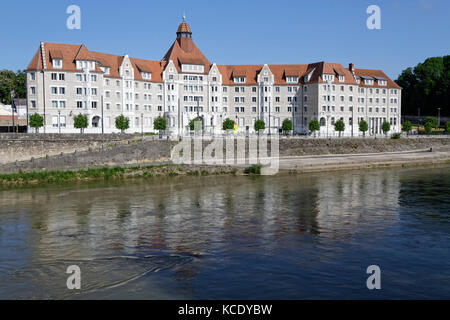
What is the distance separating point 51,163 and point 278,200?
31.6 m

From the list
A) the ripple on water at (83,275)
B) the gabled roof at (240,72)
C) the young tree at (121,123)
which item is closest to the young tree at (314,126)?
the gabled roof at (240,72)

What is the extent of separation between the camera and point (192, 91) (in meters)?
98.4

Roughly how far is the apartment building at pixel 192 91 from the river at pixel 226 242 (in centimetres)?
4109

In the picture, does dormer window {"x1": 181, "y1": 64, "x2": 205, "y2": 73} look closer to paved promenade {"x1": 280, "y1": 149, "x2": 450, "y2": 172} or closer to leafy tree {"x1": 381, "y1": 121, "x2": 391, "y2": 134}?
paved promenade {"x1": 280, "y1": 149, "x2": 450, "y2": 172}

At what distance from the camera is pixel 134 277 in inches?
782

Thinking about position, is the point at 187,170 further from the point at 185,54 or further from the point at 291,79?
the point at 291,79

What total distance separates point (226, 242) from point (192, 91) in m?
75.9

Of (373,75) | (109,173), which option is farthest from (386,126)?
(109,173)

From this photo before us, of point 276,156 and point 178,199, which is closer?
point 178,199

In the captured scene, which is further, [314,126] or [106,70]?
[314,126]

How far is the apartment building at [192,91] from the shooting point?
81.6 m

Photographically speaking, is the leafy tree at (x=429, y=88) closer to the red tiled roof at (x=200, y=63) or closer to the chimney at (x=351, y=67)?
the red tiled roof at (x=200, y=63)
